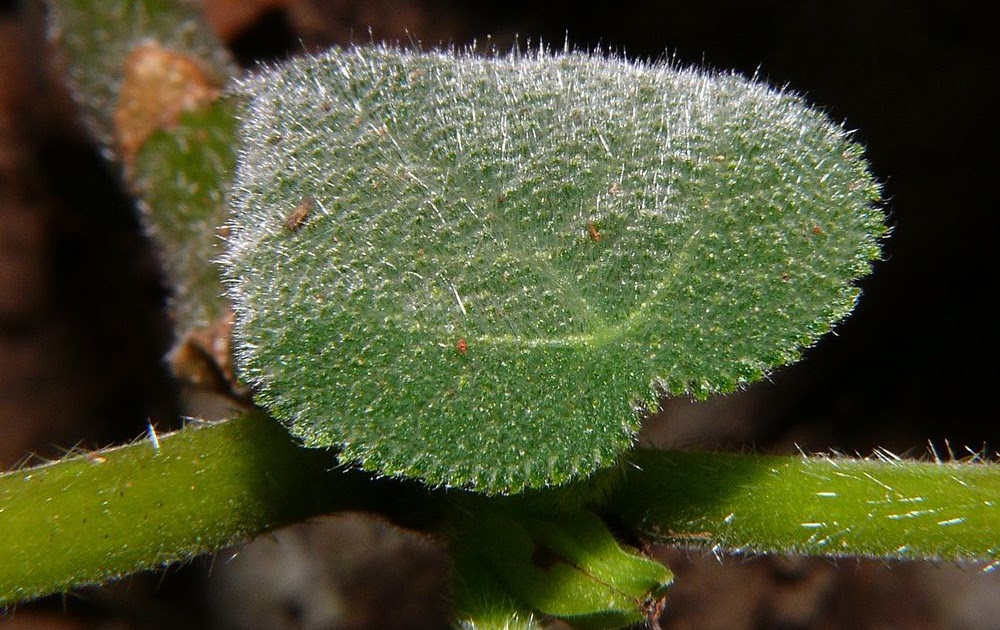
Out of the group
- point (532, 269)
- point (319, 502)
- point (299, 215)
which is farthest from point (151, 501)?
point (532, 269)

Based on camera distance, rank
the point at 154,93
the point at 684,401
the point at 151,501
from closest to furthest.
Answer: the point at 151,501 → the point at 154,93 → the point at 684,401

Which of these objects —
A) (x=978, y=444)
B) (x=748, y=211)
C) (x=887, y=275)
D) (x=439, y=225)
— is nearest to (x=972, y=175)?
(x=887, y=275)

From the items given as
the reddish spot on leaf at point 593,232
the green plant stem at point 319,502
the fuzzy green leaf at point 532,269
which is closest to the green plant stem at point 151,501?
the green plant stem at point 319,502

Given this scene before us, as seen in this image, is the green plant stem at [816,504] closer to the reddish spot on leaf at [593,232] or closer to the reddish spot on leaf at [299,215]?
the reddish spot on leaf at [593,232]

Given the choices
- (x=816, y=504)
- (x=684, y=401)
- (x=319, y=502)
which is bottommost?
(x=684, y=401)

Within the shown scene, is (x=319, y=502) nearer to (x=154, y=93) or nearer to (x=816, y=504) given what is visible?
(x=816, y=504)
